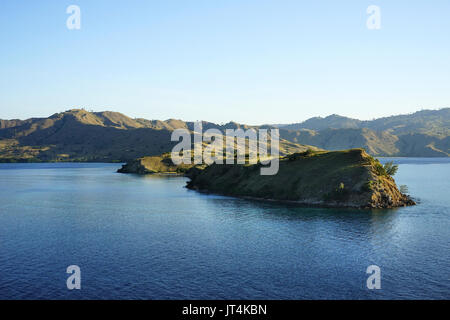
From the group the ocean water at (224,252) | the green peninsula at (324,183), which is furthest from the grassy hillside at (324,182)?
the ocean water at (224,252)

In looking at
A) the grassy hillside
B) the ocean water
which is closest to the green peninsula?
the grassy hillside

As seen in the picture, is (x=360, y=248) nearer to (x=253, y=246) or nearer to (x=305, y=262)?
(x=305, y=262)

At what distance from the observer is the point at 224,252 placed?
211 feet

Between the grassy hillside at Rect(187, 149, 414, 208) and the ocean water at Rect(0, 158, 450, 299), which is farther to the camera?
the grassy hillside at Rect(187, 149, 414, 208)

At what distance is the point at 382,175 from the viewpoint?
12156 centimetres

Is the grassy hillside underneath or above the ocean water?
above

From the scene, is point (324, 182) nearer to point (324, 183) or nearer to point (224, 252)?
point (324, 183)

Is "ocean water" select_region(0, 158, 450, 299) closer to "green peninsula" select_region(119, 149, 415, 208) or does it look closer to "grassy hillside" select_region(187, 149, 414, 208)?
"grassy hillside" select_region(187, 149, 414, 208)

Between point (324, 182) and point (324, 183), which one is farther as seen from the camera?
point (324, 182)

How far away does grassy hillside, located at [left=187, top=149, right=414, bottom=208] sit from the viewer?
114 meters

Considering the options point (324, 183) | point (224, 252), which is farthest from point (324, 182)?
point (224, 252)

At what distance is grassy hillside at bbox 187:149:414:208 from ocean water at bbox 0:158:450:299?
27.4 feet

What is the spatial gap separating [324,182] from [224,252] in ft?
221
